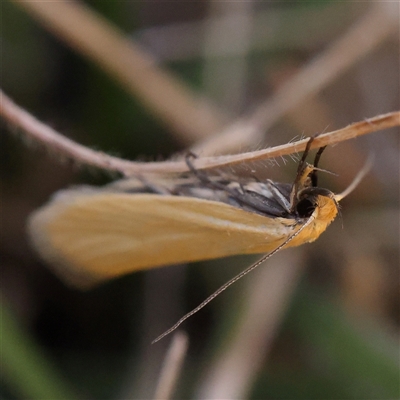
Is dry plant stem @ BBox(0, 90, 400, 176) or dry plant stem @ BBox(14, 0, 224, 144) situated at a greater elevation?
dry plant stem @ BBox(14, 0, 224, 144)

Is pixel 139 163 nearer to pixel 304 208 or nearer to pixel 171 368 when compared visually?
pixel 304 208

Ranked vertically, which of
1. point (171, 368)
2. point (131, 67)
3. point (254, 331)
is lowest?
point (171, 368)

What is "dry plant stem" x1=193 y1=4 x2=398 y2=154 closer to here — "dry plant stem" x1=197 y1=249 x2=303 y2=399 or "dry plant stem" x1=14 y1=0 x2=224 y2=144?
"dry plant stem" x1=14 y1=0 x2=224 y2=144

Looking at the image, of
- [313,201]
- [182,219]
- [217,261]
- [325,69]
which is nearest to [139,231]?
[182,219]

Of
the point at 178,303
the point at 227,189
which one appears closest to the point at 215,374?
the point at 178,303

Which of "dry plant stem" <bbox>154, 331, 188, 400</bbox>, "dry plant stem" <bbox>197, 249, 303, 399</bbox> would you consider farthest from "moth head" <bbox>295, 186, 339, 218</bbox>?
"dry plant stem" <bbox>197, 249, 303, 399</bbox>

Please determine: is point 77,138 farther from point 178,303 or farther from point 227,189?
point 227,189
